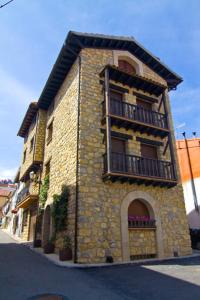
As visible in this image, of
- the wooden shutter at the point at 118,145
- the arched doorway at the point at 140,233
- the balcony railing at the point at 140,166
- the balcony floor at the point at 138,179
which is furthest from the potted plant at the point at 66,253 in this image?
the wooden shutter at the point at 118,145

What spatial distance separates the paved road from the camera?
448 centimetres

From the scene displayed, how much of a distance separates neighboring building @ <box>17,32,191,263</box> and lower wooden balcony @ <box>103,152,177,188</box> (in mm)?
44

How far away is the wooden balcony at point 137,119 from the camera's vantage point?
10422 millimetres

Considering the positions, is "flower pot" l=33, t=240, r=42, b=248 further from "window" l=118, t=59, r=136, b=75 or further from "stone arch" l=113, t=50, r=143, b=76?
"stone arch" l=113, t=50, r=143, b=76

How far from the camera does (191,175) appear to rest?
57.0 feet

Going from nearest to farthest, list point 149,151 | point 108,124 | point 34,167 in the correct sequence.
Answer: point 108,124
point 149,151
point 34,167

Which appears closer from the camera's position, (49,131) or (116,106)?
(116,106)

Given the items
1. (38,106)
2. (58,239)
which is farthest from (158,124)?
(38,106)

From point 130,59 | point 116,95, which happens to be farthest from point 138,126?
point 130,59

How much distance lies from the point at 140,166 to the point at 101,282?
5.51 m

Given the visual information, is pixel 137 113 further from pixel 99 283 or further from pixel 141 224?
pixel 99 283

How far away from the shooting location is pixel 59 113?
42.5ft

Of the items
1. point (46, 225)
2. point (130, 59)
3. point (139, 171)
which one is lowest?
point (46, 225)

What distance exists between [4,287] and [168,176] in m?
8.10
